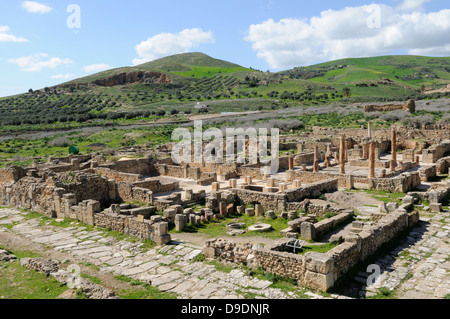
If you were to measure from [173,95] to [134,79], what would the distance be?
24680 millimetres

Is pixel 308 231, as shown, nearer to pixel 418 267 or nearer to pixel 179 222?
pixel 418 267

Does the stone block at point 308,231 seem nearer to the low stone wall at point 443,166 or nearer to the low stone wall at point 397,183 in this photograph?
the low stone wall at point 397,183

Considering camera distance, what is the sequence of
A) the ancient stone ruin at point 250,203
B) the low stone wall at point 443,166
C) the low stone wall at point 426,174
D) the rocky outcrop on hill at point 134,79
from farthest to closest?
1. the rocky outcrop on hill at point 134,79
2. the low stone wall at point 443,166
3. the low stone wall at point 426,174
4. the ancient stone ruin at point 250,203

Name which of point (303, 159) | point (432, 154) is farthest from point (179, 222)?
point (432, 154)

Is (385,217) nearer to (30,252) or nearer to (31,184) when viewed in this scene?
(30,252)

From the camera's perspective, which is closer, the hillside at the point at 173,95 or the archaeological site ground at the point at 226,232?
the archaeological site ground at the point at 226,232

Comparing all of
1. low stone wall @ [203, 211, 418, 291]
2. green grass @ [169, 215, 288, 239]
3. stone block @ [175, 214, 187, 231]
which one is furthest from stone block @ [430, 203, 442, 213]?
stone block @ [175, 214, 187, 231]

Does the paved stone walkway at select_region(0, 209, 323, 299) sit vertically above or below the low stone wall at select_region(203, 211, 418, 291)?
below

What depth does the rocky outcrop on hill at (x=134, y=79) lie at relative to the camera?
122 metres

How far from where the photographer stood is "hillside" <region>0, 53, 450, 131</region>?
80188 millimetres

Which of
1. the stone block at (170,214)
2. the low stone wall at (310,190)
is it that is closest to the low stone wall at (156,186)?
the stone block at (170,214)

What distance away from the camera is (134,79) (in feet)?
409

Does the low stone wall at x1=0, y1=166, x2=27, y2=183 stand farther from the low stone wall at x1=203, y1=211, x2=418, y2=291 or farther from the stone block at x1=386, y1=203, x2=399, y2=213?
the stone block at x1=386, y1=203, x2=399, y2=213

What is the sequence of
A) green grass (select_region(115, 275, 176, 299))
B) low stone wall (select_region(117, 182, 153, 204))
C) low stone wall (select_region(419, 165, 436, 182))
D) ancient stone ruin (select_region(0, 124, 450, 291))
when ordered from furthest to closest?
1. low stone wall (select_region(419, 165, 436, 182))
2. low stone wall (select_region(117, 182, 153, 204))
3. ancient stone ruin (select_region(0, 124, 450, 291))
4. green grass (select_region(115, 275, 176, 299))
